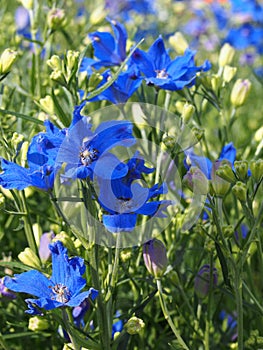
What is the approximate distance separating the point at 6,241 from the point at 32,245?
1.39 ft

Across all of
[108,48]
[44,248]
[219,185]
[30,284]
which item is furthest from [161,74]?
[30,284]

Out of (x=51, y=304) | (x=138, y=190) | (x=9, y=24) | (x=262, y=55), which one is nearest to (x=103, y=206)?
(x=138, y=190)

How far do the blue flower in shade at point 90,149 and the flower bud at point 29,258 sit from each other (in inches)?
7.3

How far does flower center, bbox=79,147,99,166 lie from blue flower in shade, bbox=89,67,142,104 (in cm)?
24

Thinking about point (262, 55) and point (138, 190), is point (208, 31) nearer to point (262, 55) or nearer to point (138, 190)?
point (262, 55)

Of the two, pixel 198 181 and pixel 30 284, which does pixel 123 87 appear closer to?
pixel 198 181

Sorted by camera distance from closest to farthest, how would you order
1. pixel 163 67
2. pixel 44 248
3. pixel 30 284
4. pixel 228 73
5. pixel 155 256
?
pixel 30 284
pixel 155 256
pixel 44 248
pixel 163 67
pixel 228 73

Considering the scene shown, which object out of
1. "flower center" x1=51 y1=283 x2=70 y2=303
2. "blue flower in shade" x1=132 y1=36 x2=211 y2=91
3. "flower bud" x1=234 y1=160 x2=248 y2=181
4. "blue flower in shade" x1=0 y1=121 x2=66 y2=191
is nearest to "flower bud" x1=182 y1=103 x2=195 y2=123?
"blue flower in shade" x1=132 y1=36 x2=211 y2=91

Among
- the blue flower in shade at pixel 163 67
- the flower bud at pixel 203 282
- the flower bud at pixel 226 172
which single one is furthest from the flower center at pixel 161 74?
the flower bud at pixel 203 282

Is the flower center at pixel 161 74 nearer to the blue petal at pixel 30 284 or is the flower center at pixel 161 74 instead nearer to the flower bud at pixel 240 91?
the flower bud at pixel 240 91

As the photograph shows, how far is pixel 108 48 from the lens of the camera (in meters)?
1.18

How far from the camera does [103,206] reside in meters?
0.84

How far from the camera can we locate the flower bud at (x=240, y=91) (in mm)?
1274

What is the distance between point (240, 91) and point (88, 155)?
0.56 meters
